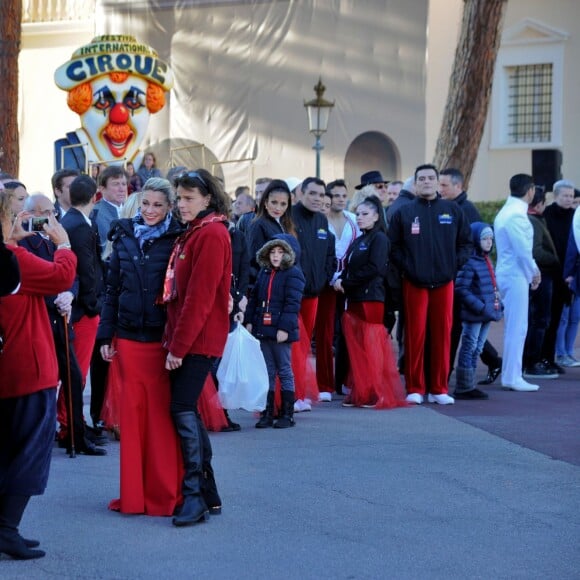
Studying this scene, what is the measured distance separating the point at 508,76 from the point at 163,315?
28051 millimetres

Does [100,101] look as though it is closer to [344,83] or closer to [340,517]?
[344,83]

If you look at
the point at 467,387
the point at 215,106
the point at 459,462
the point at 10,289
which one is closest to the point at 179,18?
the point at 215,106

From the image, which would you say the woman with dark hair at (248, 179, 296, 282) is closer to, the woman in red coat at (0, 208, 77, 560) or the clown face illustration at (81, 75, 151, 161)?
the woman in red coat at (0, 208, 77, 560)

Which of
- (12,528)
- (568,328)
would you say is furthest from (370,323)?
(12,528)

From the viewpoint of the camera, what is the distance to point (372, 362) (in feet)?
38.0

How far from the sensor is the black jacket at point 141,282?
6957mm

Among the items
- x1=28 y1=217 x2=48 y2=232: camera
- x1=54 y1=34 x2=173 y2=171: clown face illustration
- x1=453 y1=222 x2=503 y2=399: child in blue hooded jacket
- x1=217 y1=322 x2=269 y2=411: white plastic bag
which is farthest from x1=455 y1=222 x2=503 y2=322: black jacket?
x1=54 y1=34 x2=173 y2=171: clown face illustration

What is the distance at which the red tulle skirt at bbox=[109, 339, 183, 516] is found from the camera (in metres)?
6.87

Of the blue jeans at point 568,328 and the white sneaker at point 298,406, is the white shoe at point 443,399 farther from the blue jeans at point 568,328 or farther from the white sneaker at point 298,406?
the blue jeans at point 568,328

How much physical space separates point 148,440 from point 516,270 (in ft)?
21.8

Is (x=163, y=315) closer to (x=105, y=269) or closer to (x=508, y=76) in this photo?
(x=105, y=269)

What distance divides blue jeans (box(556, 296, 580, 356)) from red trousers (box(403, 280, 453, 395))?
3616 millimetres

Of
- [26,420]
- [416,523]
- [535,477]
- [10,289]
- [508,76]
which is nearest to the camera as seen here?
[10,289]

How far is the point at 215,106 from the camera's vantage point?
34375 millimetres
